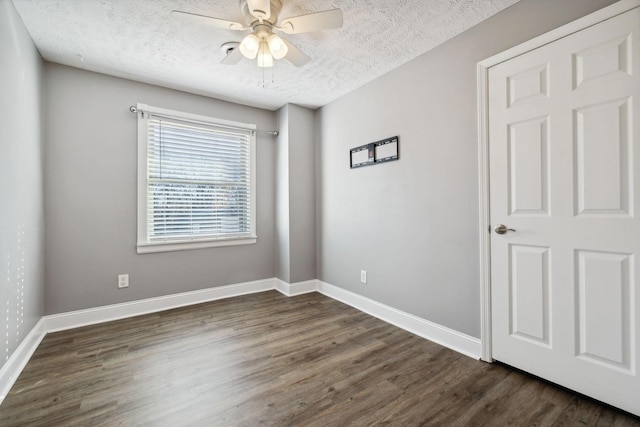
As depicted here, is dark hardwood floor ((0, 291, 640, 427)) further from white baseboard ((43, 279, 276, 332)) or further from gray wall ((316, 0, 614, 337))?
gray wall ((316, 0, 614, 337))

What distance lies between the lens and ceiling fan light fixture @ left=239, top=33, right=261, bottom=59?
75.9 inches

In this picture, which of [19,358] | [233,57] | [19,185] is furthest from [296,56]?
[19,358]

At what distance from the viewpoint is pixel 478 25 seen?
212 cm

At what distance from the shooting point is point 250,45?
6.38 ft

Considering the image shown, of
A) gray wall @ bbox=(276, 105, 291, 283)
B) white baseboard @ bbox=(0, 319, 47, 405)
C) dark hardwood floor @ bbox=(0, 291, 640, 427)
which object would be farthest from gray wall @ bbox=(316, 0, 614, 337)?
white baseboard @ bbox=(0, 319, 47, 405)

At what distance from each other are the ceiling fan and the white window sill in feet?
6.84

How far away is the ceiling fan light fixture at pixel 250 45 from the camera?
6.32ft

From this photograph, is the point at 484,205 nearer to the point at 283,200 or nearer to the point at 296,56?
the point at 296,56

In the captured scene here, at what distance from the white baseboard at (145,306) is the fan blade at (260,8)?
2.93 meters

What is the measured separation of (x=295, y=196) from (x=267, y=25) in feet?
6.94

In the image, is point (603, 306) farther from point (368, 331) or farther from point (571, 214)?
point (368, 331)

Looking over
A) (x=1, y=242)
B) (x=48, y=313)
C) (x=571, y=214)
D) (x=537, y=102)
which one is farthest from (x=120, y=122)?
(x=571, y=214)

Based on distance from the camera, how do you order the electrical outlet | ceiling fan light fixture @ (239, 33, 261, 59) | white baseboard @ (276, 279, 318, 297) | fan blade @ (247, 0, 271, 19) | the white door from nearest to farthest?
the white door → fan blade @ (247, 0, 271, 19) → ceiling fan light fixture @ (239, 33, 261, 59) → the electrical outlet → white baseboard @ (276, 279, 318, 297)

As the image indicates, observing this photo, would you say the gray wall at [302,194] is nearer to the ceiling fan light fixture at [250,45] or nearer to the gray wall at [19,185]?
the ceiling fan light fixture at [250,45]
